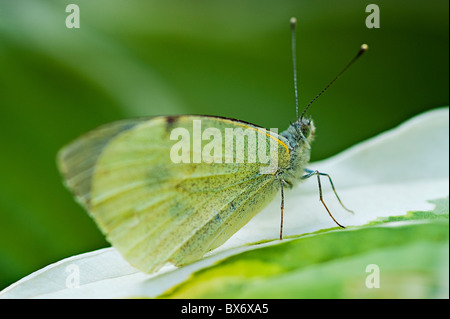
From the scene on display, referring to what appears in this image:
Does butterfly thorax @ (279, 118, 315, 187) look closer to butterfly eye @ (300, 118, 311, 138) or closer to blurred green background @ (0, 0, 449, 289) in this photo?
butterfly eye @ (300, 118, 311, 138)

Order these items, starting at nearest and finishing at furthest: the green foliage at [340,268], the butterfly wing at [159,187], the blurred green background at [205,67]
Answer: the green foliage at [340,268], the butterfly wing at [159,187], the blurred green background at [205,67]

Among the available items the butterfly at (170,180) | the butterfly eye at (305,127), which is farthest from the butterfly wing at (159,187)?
the butterfly eye at (305,127)

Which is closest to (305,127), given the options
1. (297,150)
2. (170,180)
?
(297,150)


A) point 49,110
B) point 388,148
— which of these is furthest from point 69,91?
point 388,148

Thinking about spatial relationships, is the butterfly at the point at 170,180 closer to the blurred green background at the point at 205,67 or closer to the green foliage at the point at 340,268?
the green foliage at the point at 340,268

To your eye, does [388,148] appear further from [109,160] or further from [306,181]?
[109,160]

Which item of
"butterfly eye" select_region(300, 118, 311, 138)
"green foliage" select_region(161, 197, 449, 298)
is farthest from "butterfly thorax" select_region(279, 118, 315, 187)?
"green foliage" select_region(161, 197, 449, 298)
